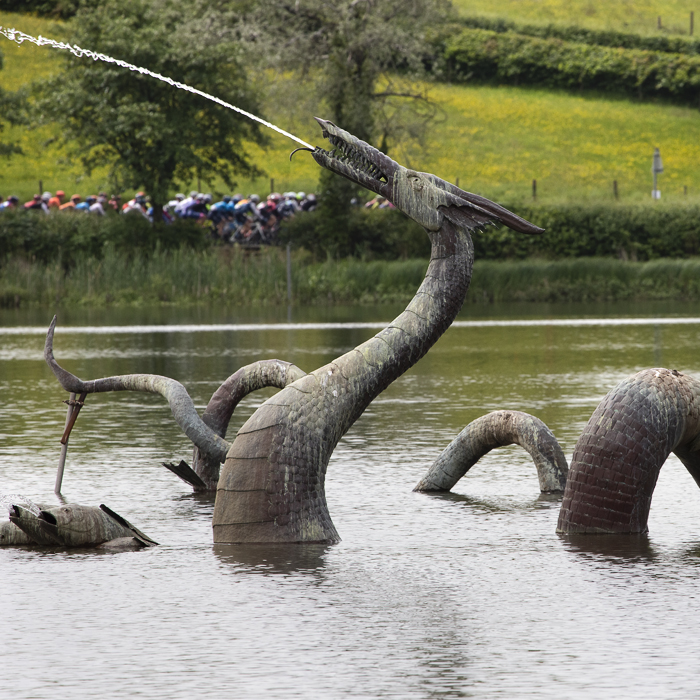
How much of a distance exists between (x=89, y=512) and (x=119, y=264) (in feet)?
87.2

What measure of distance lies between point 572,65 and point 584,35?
2933 mm

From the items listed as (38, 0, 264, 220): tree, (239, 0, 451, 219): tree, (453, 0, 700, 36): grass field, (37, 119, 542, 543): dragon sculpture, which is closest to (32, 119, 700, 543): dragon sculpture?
(37, 119, 542, 543): dragon sculpture

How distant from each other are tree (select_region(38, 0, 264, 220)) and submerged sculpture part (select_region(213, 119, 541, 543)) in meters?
33.9

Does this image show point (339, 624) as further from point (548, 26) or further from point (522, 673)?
point (548, 26)

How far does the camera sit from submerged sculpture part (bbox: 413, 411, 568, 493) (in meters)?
8.23

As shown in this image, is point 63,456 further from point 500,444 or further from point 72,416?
point 500,444

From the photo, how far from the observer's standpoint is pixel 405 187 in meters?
6.42

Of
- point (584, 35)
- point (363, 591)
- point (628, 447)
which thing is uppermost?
point (584, 35)

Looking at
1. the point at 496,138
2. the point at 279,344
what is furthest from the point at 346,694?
the point at 496,138

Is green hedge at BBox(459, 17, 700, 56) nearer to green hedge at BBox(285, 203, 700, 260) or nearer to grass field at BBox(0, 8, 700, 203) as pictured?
grass field at BBox(0, 8, 700, 203)

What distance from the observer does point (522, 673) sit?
4.46m

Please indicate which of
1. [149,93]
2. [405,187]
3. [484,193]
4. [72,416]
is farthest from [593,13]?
[405,187]

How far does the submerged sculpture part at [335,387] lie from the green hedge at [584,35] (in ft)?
249

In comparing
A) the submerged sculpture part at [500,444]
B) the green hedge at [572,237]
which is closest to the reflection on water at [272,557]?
the submerged sculpture part at [500,444]
